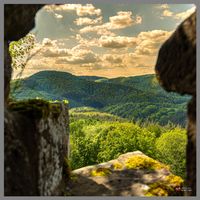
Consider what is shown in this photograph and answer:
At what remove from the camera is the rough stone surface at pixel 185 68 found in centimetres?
1143

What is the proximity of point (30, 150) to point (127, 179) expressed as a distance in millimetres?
6774

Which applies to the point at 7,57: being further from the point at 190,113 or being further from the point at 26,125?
the point at 190,113

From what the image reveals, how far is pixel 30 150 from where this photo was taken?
11.7 m

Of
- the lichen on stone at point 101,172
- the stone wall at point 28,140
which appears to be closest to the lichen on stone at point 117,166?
the lichen on stone at point 101,172

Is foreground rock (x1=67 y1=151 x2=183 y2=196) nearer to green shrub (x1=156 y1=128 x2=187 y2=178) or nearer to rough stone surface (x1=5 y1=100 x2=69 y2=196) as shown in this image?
rough stone surface (x1=5 y1=100 x2=69 y2=196)

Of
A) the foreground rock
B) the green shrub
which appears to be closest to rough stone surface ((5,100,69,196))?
the foreground rock

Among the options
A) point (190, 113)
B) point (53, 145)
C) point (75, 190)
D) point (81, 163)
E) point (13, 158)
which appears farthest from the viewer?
point (81, 163)

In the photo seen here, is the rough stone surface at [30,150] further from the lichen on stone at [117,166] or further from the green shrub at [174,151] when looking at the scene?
the green shrub at [174,151]

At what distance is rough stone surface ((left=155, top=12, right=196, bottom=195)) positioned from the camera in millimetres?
11430

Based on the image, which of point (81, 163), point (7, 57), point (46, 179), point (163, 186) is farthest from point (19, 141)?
point (81, 163)

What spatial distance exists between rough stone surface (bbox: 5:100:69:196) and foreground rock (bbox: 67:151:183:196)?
9.08ft

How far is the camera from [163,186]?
15445mm

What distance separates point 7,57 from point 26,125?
3671 millimetres

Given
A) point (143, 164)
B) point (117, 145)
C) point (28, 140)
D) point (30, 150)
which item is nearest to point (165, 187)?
point (143, 164)
